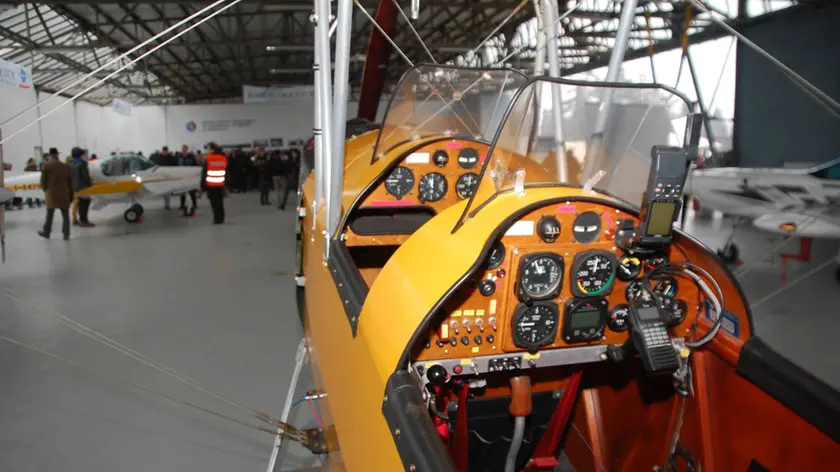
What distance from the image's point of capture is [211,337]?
4.55 m

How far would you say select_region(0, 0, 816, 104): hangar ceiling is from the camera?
13258 mm

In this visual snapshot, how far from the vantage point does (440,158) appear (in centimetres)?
411

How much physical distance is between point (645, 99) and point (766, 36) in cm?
1357

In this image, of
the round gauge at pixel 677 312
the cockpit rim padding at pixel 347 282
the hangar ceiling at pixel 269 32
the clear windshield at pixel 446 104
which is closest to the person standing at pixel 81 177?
→ the hangar ceiling at pixel 269 32

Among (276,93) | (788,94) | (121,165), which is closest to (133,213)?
(121,165)

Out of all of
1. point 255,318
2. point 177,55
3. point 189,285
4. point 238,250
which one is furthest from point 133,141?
point 255,318

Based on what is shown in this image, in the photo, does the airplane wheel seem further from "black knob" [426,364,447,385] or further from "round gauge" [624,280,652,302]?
"black knob" [426,364,447,385]

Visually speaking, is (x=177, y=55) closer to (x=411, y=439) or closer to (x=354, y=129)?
(x=354, y=129)

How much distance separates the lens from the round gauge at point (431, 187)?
13.7 feet

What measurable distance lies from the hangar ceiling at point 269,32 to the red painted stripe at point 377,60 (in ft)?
8.77

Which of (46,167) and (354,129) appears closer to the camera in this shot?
(354,129)

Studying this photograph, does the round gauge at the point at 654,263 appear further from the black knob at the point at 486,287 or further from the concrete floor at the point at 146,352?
the concrete floor at the point at 146,352

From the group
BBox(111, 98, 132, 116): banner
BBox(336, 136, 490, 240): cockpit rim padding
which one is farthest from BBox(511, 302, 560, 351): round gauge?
BBox(111, 98, 132, 116): banner

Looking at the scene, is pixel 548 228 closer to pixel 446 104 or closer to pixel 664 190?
pixel 664 190
